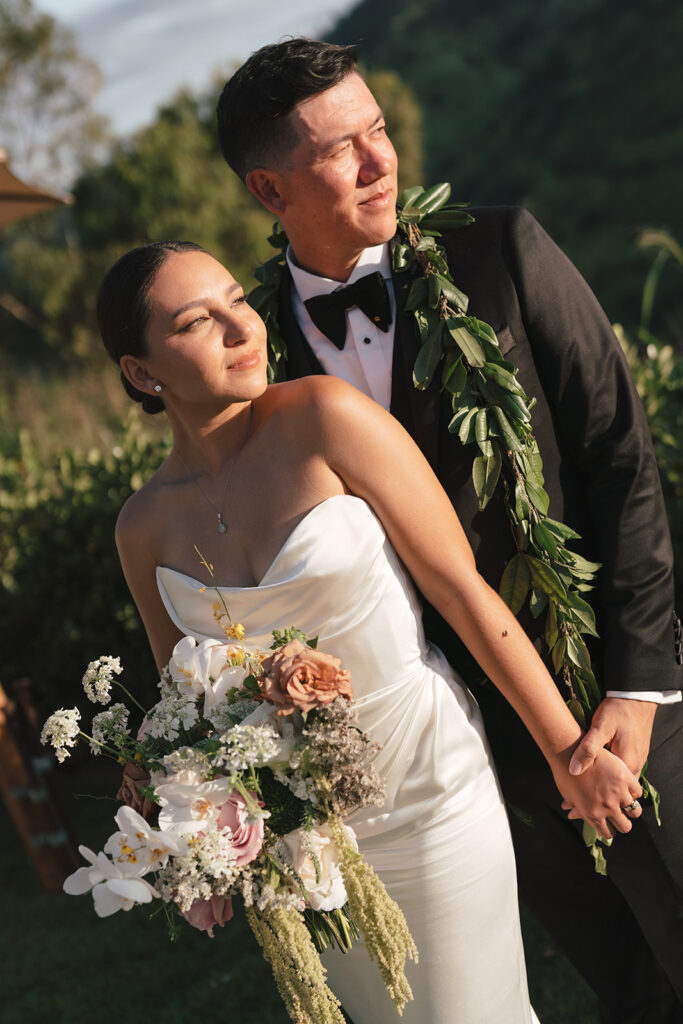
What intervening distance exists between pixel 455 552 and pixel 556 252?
0.84 meters

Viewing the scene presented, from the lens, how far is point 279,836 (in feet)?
6.46

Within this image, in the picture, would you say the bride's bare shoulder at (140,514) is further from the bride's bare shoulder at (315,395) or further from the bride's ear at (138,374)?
the bride's bare shoulder at (315,395)

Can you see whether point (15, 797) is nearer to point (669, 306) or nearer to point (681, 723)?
point (681, 723)

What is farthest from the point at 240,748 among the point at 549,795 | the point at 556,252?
the point at 556,252

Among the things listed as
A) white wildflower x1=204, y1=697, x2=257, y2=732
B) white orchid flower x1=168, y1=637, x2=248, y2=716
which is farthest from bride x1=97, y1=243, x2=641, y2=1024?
white wildflower x1=204, y1=697, x2=257, y2=732

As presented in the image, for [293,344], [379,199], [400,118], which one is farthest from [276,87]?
[400,118]

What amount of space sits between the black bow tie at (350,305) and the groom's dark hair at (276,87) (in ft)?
1.21

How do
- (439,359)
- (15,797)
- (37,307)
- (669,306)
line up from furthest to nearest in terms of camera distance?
(37,307) → (669,306) → (15,797) → (439,359)

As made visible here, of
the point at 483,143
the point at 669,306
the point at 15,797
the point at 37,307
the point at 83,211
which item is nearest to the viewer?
the point at 15,797

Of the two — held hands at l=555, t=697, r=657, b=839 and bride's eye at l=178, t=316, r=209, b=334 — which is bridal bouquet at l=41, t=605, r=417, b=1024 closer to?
held hands at l=555, t=697, r=657, b=839

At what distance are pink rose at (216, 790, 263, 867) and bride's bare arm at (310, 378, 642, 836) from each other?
668 mm

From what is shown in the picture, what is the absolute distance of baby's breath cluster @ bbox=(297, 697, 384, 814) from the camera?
187cm

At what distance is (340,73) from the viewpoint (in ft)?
8.00

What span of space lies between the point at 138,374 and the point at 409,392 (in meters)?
0.68
